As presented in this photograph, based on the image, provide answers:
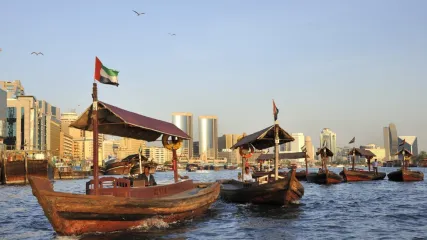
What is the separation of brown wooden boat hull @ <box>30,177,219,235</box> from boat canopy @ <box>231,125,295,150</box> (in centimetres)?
819

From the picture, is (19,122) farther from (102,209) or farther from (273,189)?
(102,209)

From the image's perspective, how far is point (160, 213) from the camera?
15242mm

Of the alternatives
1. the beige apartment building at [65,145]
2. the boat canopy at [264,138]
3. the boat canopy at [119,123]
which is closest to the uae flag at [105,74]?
the boat canopy at [119,123]

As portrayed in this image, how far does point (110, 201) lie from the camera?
1339cm

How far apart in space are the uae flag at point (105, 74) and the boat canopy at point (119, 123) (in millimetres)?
804

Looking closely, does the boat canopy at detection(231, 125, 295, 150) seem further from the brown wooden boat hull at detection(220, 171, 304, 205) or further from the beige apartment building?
the beige apartment building

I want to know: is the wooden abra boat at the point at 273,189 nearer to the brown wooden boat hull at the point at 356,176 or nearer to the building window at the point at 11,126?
the brown wooden boat hull at the point at 356,176

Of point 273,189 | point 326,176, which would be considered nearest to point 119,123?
point 273,189

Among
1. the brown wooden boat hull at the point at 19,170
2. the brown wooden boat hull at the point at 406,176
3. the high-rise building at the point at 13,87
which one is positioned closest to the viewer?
the brown wooden boat hull at the point at 406,176

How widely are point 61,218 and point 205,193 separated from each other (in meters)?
7.69

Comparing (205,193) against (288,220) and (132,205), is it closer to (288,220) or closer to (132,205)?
(288,220)

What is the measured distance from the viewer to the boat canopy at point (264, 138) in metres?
23.4

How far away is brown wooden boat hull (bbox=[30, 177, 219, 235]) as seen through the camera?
1261 cm

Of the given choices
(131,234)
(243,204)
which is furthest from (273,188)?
(131,234)
